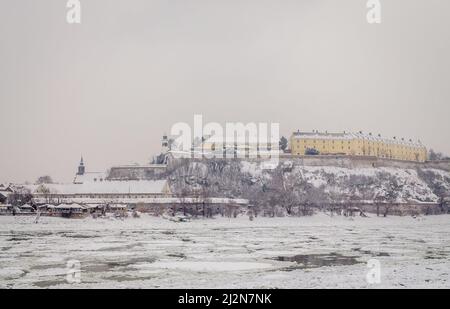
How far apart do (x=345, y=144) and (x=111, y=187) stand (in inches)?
1689

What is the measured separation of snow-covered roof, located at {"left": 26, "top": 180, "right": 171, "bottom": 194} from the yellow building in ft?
98.2

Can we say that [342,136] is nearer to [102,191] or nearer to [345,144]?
[345,144]

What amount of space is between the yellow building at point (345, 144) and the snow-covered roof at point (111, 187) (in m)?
29.9

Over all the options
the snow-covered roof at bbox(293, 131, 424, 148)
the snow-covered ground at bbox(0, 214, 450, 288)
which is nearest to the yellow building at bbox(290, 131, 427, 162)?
the snow-covered roof at bbox(293, 131, 424, 148)

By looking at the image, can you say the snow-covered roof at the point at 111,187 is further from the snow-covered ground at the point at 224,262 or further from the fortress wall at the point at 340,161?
the snow-covered ground at the point at 224,262

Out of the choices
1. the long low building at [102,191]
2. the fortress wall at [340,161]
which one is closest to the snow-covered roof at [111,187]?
the long low building at [102,191]

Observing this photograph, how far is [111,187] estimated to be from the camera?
3059 inches

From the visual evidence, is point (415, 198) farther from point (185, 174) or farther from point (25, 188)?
point (25, 188)

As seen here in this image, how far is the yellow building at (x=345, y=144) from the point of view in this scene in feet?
323

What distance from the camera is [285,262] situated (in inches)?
835

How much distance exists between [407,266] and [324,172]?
69.1 meters

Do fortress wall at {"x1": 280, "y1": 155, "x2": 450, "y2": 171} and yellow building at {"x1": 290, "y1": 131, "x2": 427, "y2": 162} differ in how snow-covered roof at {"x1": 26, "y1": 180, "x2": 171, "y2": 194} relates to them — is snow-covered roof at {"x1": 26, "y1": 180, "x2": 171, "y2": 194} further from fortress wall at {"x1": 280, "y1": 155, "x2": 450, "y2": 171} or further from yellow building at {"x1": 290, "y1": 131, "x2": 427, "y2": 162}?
yellow building at {"x1": 290, "y1": 131, "x2": 427, "y2": 162}

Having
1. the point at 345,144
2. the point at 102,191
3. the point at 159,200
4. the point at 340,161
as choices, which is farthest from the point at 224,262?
the point at 345,144

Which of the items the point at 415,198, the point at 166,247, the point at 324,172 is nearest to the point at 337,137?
the point at 324,172
